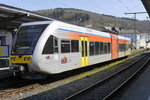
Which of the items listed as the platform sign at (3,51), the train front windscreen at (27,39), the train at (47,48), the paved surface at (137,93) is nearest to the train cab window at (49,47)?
the train at (47,48)

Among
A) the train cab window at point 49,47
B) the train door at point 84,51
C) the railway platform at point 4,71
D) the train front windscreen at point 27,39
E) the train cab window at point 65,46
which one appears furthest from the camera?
the train door at point 84,51

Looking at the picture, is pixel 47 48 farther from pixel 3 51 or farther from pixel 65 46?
pixel 3 51

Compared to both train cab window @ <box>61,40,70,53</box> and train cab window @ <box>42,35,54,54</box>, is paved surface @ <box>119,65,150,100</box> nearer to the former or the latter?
train cab window @ <box>61,40,70,53</box>

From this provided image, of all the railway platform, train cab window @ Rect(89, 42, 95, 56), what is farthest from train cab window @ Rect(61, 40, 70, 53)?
the railway platform

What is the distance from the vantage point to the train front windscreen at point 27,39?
10.6 m

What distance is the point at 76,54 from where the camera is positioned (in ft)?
43.9

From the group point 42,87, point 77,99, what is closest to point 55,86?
point 42,87

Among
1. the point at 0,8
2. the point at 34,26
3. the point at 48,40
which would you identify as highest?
the point at 0,8

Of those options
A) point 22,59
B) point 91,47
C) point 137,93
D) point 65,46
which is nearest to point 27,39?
point 22,59

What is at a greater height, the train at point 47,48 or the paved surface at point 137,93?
the train at point 47,48

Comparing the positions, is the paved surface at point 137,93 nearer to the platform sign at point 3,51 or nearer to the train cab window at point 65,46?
the train cab window at point 65,46

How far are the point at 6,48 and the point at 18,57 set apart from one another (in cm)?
682

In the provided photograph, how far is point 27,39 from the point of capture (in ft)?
35.8

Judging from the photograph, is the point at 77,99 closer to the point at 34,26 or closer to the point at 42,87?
the point at 42,87
